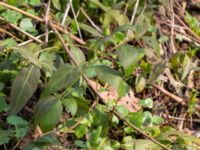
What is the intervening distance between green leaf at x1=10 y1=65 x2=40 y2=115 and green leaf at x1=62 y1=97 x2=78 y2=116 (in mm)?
117

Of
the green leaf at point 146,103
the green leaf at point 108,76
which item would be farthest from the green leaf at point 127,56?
the green leaf at point 146,103

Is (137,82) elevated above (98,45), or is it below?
below

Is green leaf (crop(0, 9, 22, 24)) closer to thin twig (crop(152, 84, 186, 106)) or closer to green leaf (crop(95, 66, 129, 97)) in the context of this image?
green leaf (crop(95, 66, 129, 97))

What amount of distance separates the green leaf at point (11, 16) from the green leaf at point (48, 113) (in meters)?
0.52

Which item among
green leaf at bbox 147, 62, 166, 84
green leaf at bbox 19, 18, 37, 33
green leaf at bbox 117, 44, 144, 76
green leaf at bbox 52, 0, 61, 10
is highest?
green leaf at bbox 52, 0, 61, 10

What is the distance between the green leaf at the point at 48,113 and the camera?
1.45 m

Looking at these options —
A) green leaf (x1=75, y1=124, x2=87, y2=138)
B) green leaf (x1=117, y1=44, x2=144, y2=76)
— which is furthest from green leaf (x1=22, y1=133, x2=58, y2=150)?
green leaf (x1=117, y1=44, x2=144, y2=76)

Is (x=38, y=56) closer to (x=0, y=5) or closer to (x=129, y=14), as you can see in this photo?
(x=0, y=5)

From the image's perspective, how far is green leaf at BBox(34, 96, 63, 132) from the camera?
4.75 feet

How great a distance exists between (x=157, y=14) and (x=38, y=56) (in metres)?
0.91

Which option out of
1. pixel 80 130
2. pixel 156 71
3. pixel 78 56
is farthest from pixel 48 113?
Result: pixel 156 71

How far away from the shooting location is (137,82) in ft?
6.45

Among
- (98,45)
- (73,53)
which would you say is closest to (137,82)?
(98,45)

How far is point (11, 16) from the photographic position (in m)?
1.88
